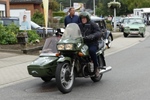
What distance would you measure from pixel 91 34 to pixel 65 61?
1174 millimetres

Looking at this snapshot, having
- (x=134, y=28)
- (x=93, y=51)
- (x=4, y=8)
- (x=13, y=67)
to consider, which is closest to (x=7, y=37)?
(x=13, y=67)

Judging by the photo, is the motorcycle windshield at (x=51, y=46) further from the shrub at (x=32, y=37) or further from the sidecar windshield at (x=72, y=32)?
the shrub at (x=32, y=37)

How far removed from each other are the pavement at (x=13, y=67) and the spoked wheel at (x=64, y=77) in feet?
6.58

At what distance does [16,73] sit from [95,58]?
3300mm

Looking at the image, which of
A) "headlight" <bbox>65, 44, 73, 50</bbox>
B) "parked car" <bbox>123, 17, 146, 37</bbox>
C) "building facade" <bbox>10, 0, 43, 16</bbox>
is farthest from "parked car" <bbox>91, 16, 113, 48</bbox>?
"building facade" <bbox>10, 0, 43, 16</bbox>

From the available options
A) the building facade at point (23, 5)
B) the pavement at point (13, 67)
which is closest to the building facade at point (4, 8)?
the building facade at point (23, 5)

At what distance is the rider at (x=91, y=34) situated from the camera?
907cm

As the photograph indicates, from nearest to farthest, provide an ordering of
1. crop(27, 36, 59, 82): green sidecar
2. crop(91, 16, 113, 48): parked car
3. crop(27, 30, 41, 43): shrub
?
crop(27, 36, 59, 82): green sidecar → crop(91, 16, 113, 48): parked car → crop(27, 30, 41, 43): shrub

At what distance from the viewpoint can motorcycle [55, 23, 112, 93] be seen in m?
8.27

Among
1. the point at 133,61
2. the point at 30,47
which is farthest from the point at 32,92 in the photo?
the point at 30,47

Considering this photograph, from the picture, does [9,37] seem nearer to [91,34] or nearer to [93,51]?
[91,34]

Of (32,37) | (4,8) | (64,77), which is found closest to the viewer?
(64,77)

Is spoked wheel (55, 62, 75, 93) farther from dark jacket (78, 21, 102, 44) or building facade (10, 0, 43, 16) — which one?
building facade (10, 0, 43, 16)

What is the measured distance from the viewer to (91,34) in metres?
9.15
